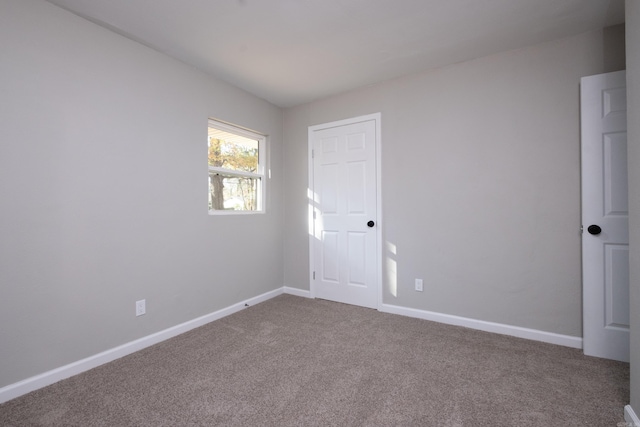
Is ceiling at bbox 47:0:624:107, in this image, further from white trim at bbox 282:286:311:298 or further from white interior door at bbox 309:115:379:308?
white trim at bbox 282:286:311:298

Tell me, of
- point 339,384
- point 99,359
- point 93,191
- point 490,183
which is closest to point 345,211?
point 490,183

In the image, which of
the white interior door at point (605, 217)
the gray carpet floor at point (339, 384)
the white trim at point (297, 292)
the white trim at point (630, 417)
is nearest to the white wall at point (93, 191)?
the gray carpet floor at point (339, 384)

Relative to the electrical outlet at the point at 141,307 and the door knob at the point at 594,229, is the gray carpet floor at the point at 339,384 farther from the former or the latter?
the door knob at the point at 594,229

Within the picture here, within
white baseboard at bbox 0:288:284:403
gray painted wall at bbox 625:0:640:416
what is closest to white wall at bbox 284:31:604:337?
gray painted wall at bbox 625:0:640:416

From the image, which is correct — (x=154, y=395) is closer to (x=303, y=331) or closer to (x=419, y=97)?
(x=303, y=331)

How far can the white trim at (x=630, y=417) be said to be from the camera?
1423 millimetres

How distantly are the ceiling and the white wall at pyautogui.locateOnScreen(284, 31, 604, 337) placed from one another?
24cm

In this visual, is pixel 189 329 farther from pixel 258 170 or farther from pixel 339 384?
pixel 258 170

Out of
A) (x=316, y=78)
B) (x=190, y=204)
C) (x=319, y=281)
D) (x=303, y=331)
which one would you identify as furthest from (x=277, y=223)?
(x=316, y=78)

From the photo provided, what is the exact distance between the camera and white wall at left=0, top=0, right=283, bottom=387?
1.83m

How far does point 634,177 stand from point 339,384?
77.3 inches

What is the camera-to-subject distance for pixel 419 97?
3039 millimetres

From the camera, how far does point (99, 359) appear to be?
2182mm

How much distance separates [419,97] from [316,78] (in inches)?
42.4
